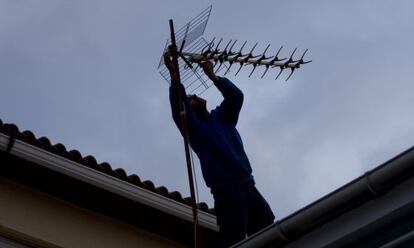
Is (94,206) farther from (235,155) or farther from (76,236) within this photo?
(235,155)

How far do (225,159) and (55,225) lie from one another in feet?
5.73

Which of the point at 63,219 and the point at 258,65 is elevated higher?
the point at 258,65

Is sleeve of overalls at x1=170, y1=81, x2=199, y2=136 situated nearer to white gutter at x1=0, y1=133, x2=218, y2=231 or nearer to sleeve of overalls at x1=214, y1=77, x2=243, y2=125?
sleeve of overalls at x1=214, y1=77, x2=243, y2=125

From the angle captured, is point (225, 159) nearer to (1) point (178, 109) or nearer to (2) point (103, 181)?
(1) point (178, 109)

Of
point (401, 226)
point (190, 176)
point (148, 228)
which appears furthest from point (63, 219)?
point (401, 226)

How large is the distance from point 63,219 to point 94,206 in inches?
11.8

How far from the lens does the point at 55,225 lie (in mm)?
9594

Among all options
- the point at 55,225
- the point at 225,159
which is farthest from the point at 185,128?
the point at 55,225

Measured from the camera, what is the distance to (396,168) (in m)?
6.36

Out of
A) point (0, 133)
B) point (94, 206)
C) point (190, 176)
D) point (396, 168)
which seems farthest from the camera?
point (94, 206)

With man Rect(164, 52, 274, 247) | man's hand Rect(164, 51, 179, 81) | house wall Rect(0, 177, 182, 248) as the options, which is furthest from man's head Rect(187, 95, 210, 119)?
house wall Rect(0, 177, 182, 248)

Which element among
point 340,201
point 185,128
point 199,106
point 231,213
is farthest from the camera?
point 199,106

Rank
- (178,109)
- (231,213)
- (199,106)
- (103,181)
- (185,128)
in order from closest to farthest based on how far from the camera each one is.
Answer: (231,213) < (185,128) < (178,109) < (199,106) < (103,181)

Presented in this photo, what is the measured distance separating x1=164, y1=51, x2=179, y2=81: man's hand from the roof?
43.7 inches
